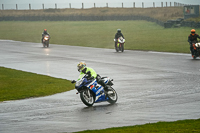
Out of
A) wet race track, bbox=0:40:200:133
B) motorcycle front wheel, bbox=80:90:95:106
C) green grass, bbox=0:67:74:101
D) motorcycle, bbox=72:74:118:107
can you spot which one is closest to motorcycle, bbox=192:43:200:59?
wet race track, bbox=0:40:200:133

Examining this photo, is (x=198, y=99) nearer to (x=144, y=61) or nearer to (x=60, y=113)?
(x=60, y=113)

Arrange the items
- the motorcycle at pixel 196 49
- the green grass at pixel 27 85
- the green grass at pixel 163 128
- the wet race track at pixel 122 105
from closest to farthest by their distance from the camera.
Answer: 1. the green grass at pixel 163 128
2. the wet race track at pixel 122 105
3. the green grass at pixel 27 85
4. the motorcycle at pixel 196 49

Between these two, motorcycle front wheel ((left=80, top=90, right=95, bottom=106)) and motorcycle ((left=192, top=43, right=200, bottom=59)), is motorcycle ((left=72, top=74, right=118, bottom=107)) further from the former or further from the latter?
motorcycle ((left=192, top=43, right=200, bottom=59))

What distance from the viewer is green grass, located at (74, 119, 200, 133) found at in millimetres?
9281

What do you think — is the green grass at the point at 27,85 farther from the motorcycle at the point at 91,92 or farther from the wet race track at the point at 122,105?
the motorcycle at the point at 91,92

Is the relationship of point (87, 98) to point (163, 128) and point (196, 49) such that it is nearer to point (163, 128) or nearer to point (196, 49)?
point (163, 128)

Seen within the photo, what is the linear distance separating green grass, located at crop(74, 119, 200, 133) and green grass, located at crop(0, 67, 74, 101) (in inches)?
273

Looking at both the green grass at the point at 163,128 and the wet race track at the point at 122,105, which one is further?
the wet race track at the point at 122,105

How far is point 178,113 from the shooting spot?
11.6m

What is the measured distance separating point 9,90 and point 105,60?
12.2 metres

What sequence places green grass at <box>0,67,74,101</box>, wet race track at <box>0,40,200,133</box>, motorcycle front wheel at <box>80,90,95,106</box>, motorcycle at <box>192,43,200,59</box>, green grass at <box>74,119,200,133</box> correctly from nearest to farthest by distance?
green grass at <box>74,119,200,133</box>, wet race track at <box>0,40,200,133</box>, motorcycle front wheel at <box>80,90,95,106</box>, green grass at <box>0,67,74,101</box>, motorcycle at <box>192,43,200,59</box>

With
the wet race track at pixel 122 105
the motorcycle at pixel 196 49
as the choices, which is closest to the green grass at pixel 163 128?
the wet race track at pixel 122 105

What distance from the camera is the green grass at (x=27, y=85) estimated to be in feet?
54.0

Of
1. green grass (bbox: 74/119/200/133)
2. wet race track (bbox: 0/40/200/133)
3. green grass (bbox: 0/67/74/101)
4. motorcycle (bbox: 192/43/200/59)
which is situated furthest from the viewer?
motorcycle (bbox: 192/43/200/59)
